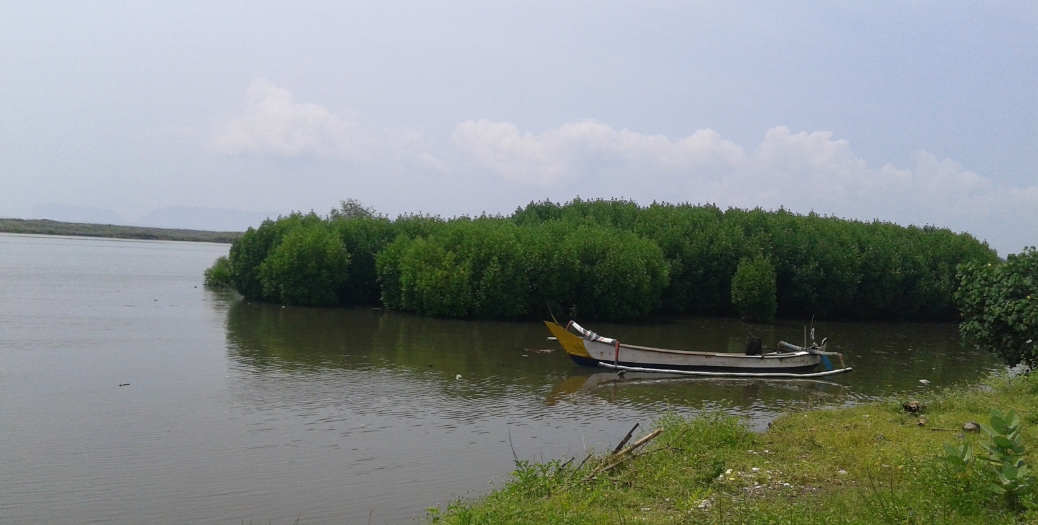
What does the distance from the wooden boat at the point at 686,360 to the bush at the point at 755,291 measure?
834 inches

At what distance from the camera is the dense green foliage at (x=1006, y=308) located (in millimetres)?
20125

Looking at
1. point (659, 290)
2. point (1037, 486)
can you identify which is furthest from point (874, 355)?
point (1037, 486)

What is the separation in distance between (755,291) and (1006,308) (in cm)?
2900

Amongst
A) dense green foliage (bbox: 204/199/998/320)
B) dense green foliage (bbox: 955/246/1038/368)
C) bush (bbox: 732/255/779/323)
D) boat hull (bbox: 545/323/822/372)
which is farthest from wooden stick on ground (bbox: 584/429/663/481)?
bush (bbox: 732/255/779/323)

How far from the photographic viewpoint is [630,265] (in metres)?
47.4

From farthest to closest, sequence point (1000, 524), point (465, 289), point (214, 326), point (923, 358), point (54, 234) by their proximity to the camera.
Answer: point (54, 234)
point (465, 289)
point (214, 326)
point (923, 358)
point (1000, 524)

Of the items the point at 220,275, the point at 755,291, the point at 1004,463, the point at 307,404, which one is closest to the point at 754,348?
the point at 307,404

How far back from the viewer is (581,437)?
733 inches

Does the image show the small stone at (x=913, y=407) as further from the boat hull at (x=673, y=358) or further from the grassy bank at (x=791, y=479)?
the boat hull at (x=673, y=358)

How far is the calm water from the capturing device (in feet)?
46.4

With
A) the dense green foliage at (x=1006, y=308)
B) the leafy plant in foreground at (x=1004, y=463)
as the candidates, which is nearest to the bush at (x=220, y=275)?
the dense green foliage at (x=1006, y=308)

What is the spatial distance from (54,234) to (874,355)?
199 metres

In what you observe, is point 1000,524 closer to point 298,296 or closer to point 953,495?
point 953,495

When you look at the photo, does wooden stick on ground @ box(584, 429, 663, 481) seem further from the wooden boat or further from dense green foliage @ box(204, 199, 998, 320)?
dense green foliage @ box(204, 199, 998, 320)
